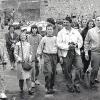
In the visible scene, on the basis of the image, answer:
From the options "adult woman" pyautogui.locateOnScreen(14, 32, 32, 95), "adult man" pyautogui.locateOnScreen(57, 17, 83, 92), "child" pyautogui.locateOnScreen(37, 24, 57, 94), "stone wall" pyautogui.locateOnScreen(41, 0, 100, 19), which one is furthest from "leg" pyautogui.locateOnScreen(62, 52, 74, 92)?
"stone wall" pyautogui.locateOnScreen(41, 0, 100, 19)

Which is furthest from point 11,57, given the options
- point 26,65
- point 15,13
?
point 15,13

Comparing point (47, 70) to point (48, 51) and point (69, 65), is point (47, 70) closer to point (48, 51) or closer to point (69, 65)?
point (48, 51)

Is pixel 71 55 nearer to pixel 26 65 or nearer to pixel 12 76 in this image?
pixel 26 65

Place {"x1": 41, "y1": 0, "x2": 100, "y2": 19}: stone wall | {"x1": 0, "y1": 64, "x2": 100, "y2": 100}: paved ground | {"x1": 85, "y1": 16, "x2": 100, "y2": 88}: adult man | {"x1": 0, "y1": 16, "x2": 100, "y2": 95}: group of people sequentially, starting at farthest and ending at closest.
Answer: {"x1": 41, "y1": 0, "x2": 100, "y2": 19}: stone wall → {"x1": 85, "y1": 16, "x2": 100, "y2": 88}: adult man → {"x1": 0, "y1": 16, "x2": 100, "y2": 95}: group of people → {"x1": 0, "y1": 64, "x2": 100, "y2": 100}: paved ground

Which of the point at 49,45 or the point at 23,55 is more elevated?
the point at 49,45

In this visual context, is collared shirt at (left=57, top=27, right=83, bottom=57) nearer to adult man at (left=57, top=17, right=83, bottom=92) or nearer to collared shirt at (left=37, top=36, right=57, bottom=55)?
adult man at (left=57, top=17, right=83, bottom=92)

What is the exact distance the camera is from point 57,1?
133 feet

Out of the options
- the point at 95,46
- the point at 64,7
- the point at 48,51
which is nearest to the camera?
the point at 48,51

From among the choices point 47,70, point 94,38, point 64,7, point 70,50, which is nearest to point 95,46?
point 94,38

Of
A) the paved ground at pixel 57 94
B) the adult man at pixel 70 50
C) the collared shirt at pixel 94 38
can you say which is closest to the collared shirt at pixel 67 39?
the adult man at pixel 70 50

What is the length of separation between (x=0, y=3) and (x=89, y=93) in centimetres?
2962

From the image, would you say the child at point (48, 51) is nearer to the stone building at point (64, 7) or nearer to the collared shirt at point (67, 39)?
the collared shirt at point (67, 39)

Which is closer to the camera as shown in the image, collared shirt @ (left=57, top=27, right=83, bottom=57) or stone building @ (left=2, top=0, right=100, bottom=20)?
collared shirt @ (left=57, top=27, right=83, bottom=57)

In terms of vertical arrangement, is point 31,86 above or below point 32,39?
below
